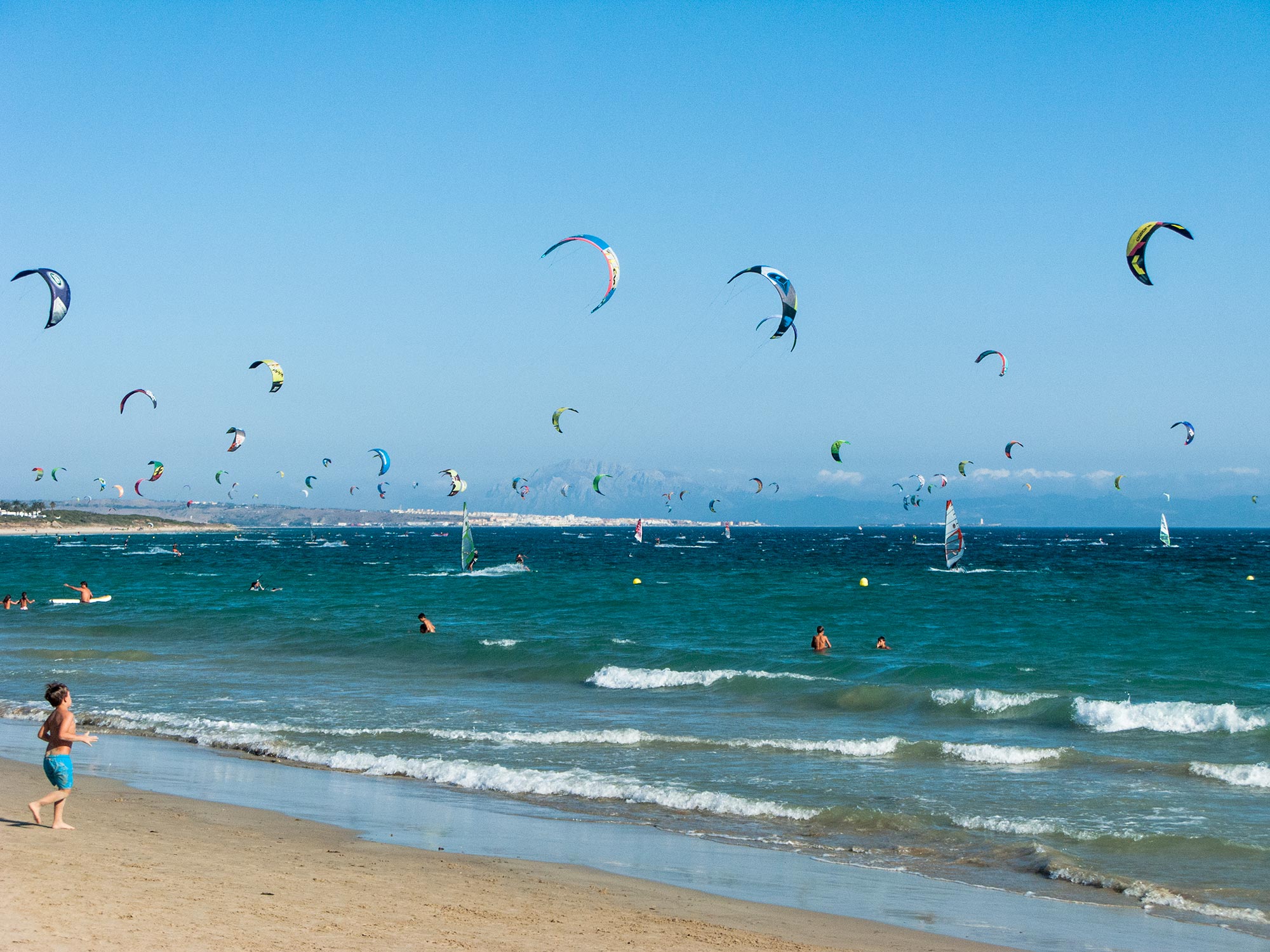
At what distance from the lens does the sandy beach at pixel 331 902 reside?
269 inches

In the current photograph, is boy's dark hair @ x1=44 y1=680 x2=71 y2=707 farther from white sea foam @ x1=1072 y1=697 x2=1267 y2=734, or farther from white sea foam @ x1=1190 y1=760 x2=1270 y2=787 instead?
white sea foam @ x1=1072 y1=697 x2=1267 y2=734

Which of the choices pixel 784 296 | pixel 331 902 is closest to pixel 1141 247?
pixel 784 296

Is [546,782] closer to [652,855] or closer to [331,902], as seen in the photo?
[652,855]

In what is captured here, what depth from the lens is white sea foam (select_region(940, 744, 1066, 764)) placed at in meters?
14.7

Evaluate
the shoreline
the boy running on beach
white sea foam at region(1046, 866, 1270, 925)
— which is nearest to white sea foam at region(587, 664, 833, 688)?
the shoreline

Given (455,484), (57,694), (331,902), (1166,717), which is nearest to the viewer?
(331,902)

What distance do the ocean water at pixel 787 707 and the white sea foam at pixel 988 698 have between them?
76 millimetres

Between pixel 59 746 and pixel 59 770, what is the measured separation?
0.22m

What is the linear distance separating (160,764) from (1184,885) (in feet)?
38.5

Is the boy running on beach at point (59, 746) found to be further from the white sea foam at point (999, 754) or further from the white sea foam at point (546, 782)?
the white sea foam at point (999, 754)

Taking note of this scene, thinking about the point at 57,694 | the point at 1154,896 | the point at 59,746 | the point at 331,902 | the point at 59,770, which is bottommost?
the point at 1154,896

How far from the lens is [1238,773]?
538 inches

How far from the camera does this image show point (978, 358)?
137ft

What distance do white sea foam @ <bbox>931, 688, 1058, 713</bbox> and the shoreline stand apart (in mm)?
9834
